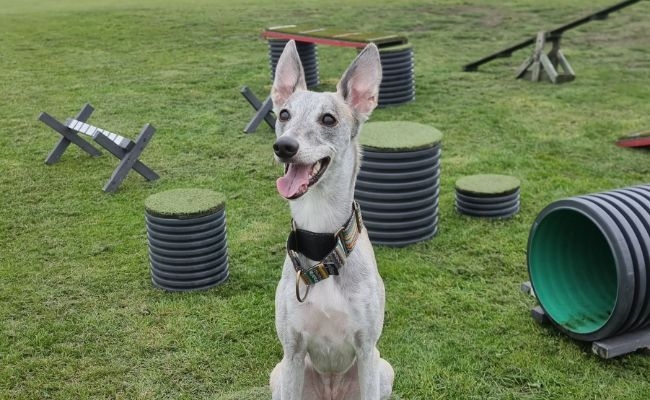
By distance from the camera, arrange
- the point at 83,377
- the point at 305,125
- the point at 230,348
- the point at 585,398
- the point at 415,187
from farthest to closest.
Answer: the point at 415,187, the point at 230,348, the point at 83,377, the point at 585,398, the point at 305,125

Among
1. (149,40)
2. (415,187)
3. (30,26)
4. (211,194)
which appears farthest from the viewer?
(30,26)

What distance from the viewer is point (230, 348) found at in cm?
570

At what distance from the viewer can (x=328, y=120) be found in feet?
11.4

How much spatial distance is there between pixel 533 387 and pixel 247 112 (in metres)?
8.56

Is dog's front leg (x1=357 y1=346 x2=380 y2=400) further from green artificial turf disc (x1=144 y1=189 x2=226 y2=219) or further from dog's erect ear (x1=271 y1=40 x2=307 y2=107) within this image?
green artificial turf disc (x1=144 y1=189 x2=226 y2=219)

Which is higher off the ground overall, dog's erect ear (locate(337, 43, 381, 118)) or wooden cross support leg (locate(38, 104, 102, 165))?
dog's erect ear (locate(337, 43, 381, 118))

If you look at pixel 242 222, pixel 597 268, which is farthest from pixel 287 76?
pixel 242 222

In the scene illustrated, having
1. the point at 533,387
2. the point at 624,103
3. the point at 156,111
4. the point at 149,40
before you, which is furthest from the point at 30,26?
the point at 533,387

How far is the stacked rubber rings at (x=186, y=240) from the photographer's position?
6359 millimetres

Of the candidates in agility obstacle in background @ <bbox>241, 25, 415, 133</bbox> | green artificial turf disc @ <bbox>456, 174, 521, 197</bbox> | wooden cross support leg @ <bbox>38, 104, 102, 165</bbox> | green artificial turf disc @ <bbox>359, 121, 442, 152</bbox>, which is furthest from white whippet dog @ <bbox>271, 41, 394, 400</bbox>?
agility obstacle in background @ <bbox>241, 25, 415, 133</bbox>

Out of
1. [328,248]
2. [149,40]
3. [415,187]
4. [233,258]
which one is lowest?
[149,40]

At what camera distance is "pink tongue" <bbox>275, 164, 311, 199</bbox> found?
3273mm

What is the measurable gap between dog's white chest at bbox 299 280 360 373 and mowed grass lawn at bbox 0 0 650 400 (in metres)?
1.63

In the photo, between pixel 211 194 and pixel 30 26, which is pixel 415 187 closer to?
pixel 211 194
